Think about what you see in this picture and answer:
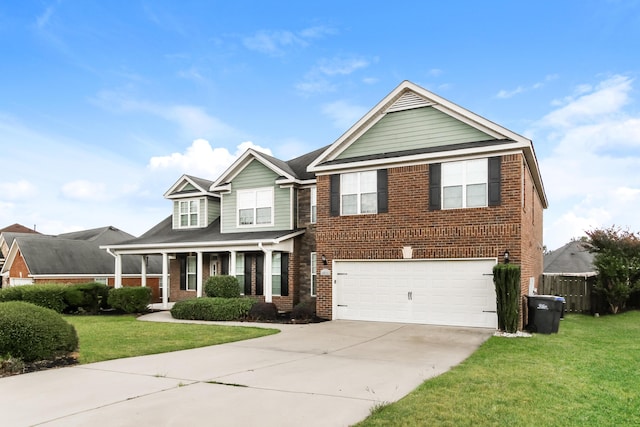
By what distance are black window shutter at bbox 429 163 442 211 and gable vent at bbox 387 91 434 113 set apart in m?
2.09

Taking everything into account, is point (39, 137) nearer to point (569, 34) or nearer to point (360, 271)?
point (360, 271)

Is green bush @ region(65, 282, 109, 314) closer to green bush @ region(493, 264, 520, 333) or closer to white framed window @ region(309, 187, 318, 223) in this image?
white framed window @ region(309, 187, 318, 223)

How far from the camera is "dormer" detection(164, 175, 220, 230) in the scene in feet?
75.7

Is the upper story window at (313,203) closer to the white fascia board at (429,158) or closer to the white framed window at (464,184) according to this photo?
the white fascia board at (429,158)

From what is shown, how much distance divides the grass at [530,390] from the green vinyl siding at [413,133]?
21.5 feet

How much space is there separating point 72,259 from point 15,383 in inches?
1019

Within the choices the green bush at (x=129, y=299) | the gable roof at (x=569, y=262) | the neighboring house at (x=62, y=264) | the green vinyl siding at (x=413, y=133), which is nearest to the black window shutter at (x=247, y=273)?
the green bush at (x=129, y=299)

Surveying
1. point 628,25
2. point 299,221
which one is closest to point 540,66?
point 628,25

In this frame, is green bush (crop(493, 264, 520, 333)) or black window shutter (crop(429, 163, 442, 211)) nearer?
green bush (crop(493, 264, 520, 333))

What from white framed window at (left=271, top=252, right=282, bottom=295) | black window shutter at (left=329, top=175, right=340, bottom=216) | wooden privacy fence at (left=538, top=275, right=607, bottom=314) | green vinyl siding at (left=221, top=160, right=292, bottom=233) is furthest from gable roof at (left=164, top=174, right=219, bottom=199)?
wooden privacy fence at (left=538, top=275, right=607, bottom=314)

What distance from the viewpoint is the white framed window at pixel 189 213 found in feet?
76.7

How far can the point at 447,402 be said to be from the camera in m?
5.98

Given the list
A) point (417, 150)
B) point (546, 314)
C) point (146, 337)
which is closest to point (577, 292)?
point (546, 314)

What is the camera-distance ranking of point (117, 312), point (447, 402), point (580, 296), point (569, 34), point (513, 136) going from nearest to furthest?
point (447, 402) → point (513, 136) → point (569, 34) → point (580, 296) → point (117, 312)
